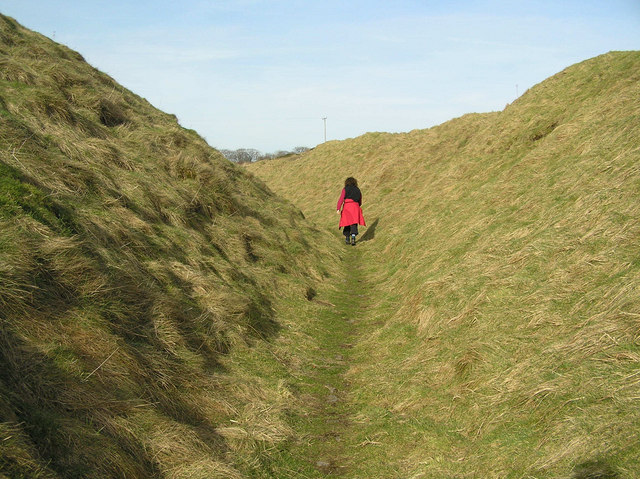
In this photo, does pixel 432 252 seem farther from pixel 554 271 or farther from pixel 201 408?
pixel 201 408

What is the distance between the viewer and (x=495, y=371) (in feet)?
20.5

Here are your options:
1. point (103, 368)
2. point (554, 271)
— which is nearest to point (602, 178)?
point (554, 271)

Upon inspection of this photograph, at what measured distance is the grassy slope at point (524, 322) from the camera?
4734 mm

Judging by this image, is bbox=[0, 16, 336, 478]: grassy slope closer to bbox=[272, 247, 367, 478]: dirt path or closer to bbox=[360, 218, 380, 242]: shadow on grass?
bbox=[272, 247, 367, 478]: dirt path

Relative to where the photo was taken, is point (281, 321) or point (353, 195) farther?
point (353, 195)

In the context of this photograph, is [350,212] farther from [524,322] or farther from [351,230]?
[524,322]

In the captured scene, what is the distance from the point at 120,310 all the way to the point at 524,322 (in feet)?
16.9

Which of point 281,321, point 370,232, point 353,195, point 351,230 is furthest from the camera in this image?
point 370,232

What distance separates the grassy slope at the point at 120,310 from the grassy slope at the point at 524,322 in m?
1.58

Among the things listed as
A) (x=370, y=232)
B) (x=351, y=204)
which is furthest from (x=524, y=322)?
(x=370, y=232)

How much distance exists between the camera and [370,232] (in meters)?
22.8

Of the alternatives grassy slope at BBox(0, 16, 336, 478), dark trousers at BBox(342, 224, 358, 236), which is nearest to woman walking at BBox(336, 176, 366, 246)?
dark trousers at BBox(342, 224, 358, 236)

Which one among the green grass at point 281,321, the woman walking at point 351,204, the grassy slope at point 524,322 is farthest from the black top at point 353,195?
the green grass at point 281,321

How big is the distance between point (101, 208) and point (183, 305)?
7.63ft
